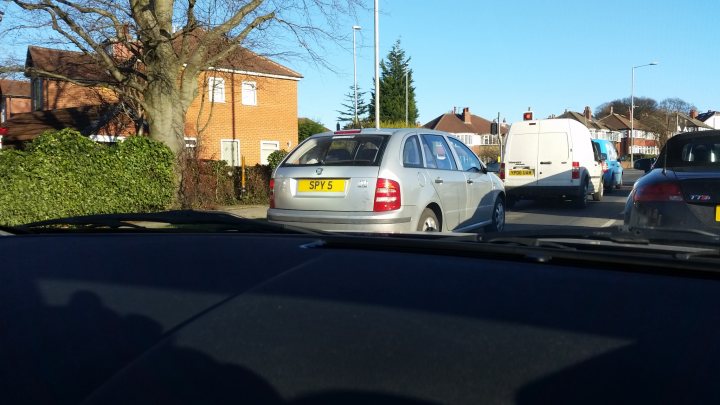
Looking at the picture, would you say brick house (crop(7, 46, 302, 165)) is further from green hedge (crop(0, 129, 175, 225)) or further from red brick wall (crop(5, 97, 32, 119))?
red brick wall (crop(5, 97, 32, 119))

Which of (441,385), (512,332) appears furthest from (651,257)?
(441,385)

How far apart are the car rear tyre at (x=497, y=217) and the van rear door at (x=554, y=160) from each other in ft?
18.6

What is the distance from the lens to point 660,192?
5762 millimetres

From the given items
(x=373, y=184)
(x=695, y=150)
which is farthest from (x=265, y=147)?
(x=695, y=150)

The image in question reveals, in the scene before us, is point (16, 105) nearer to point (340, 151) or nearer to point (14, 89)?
point (14, 89)

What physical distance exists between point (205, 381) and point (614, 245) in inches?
65.1

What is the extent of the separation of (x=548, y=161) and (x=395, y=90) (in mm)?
50331

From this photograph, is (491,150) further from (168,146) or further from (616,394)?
(616,394)

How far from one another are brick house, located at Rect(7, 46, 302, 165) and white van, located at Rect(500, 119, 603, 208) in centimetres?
1114

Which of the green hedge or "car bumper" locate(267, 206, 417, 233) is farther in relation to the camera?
the green hedge

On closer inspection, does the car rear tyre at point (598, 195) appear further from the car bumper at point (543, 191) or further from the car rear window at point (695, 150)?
the car rear window at point (695, 150)

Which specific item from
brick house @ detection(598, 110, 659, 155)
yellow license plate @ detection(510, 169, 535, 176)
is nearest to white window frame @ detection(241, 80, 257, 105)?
yellow license plate @ detection(510, 169, 535, 176)

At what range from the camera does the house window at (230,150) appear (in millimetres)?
28195

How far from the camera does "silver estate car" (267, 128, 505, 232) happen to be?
6613 millimetres
